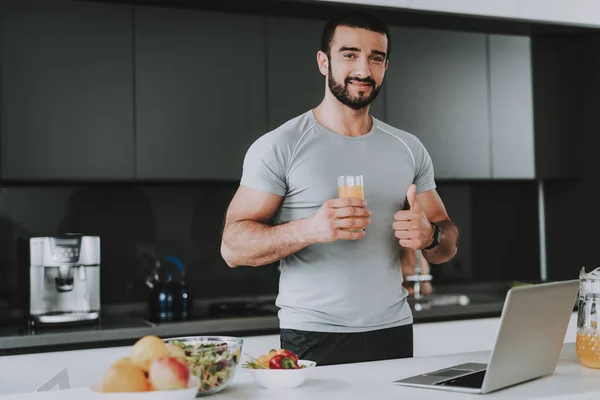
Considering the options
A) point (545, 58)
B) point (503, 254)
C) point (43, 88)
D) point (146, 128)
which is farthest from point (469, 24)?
point (43, 88)

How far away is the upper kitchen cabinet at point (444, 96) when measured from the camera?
4012 millimetres

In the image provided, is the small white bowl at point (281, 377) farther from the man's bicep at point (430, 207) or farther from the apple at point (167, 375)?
the man's bicep at point (430, 207)

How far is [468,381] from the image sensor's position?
1751 millimetres

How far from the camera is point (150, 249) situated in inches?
152

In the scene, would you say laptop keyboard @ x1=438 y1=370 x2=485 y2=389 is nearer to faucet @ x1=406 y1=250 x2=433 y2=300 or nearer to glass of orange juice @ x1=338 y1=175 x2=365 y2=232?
glass of orange juice @ x1=338 y1=175 x2=365 y2=232

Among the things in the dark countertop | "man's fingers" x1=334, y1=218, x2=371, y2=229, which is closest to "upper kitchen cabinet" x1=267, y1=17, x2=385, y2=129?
the dark countertop

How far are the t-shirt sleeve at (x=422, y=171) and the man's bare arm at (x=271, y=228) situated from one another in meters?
0.47

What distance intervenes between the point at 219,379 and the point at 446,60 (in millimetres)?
2827

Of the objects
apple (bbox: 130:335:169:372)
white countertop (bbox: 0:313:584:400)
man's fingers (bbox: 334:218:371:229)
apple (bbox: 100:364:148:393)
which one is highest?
man's fingers (bbox: 334:218:371:229)

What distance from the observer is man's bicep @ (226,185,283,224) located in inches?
94.0

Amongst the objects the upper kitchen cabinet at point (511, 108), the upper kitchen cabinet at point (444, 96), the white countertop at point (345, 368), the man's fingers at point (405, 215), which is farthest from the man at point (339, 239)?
the upper kitchen cabinet at point (511, 108)

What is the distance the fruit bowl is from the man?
621 millimetres

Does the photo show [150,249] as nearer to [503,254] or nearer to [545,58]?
[503,254]

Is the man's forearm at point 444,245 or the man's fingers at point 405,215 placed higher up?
the man's fingers at point 405,215
